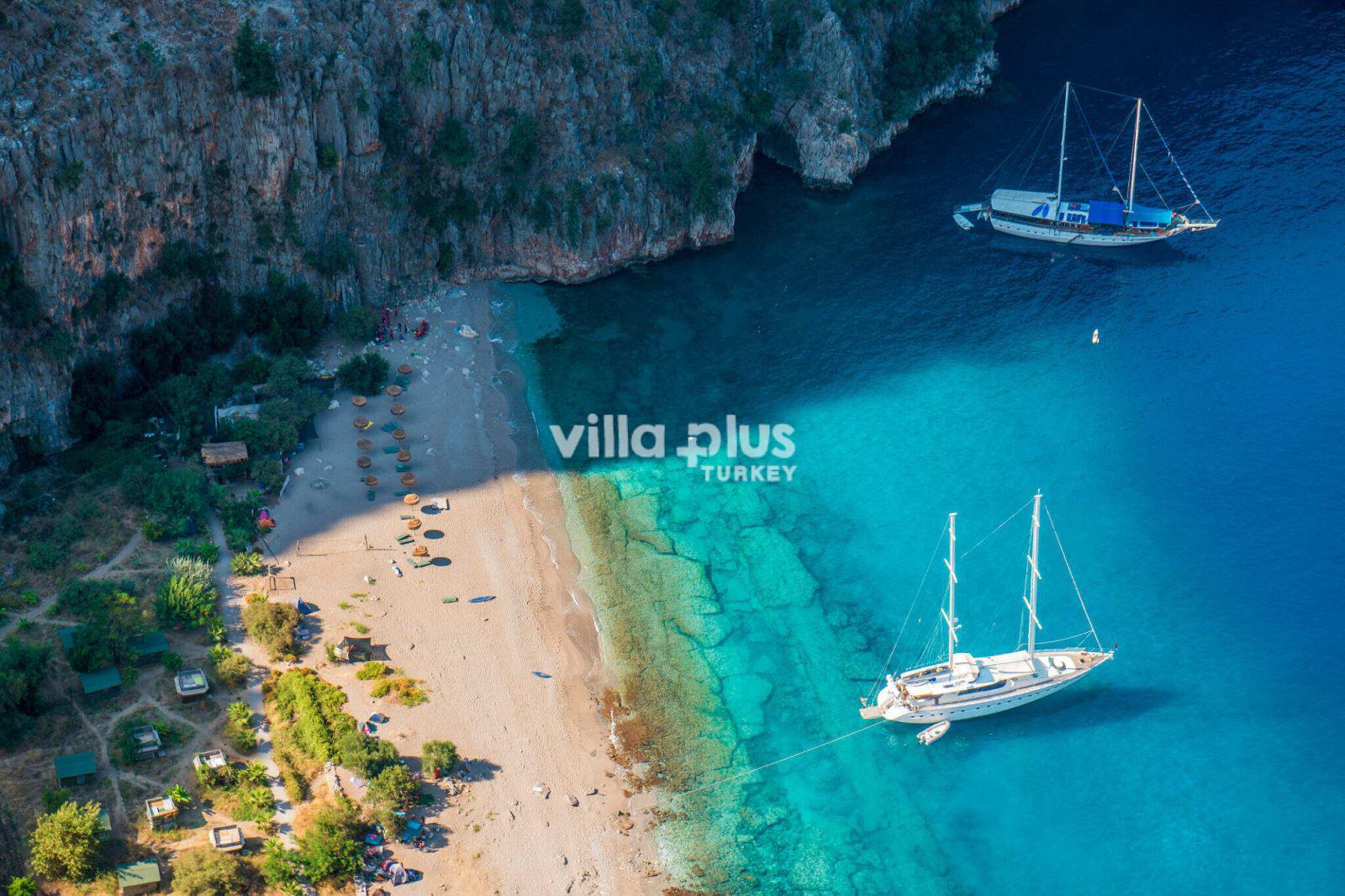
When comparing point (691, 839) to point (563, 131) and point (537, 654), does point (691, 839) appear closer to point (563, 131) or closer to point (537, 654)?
point (537, 654)

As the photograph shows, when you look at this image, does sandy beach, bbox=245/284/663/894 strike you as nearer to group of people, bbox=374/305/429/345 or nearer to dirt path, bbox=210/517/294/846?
group of people, bbox=374/305/429/345

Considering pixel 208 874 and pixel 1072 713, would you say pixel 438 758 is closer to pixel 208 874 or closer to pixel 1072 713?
pixel 208 874

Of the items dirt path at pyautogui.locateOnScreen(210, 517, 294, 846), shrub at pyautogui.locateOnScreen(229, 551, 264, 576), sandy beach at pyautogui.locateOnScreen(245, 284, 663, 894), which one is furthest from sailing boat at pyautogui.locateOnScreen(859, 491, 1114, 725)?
shrub at pyautogui.locateOnScreen(229, 551, 264, 576)

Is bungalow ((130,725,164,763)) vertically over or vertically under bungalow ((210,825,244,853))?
over

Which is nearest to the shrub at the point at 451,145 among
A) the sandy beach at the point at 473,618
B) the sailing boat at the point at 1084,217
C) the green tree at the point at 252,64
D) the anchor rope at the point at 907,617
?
the sandy beach at the point at 473,618

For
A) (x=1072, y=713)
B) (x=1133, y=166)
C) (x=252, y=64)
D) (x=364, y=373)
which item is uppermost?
(x=252, y=64)

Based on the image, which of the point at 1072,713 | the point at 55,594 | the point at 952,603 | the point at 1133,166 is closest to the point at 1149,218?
the point at 1133,166
